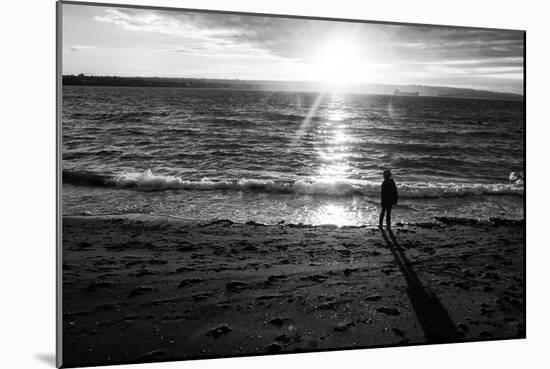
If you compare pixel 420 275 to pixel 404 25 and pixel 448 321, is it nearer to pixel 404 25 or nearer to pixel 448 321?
pixel 448 321

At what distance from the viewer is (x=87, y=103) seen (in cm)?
405

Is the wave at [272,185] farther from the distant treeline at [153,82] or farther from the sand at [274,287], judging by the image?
the distant treeline at [153,82]

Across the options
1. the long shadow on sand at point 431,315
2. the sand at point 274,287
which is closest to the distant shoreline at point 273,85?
the sand at point 274,287

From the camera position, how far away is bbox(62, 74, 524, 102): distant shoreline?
420 centimetres

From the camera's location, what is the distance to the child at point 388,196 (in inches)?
186

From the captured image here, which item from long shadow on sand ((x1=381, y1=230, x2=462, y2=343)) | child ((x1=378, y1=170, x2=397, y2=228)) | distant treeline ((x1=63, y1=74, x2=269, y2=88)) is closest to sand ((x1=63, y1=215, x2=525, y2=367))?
long shadow on sand ((x1=381, y1=230, x2=462, y2=343))

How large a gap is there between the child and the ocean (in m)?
0.07

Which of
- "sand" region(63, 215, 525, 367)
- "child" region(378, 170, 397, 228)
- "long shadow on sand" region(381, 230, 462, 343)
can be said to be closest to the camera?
"sand" region(63, 215, 525, 367)

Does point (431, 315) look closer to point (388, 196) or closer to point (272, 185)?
point (388, 196)

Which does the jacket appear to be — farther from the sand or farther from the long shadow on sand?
the long shadow on sand

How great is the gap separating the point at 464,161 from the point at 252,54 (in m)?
2.08

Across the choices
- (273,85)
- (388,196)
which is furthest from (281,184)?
(388,196)

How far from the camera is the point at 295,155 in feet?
14.7

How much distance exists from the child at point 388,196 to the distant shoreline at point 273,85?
2.43 ft
